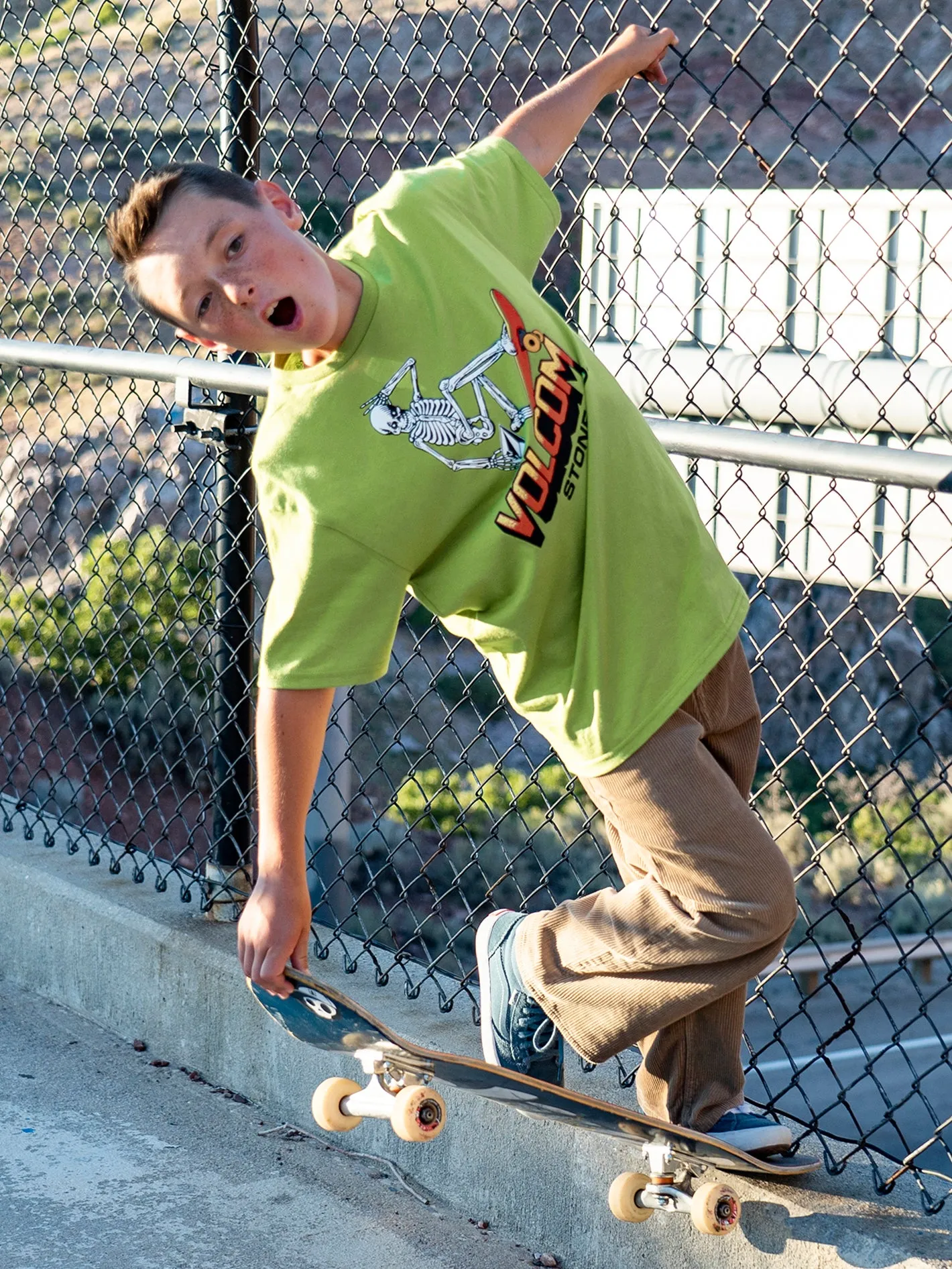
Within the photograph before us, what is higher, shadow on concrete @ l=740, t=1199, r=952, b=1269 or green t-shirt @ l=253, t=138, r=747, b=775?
green t-shirt @ l=253, t=138, r=747, b=775

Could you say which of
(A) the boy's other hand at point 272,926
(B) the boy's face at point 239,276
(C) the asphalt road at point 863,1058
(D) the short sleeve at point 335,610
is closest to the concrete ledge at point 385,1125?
(A) the boy's other hand at point 272,926

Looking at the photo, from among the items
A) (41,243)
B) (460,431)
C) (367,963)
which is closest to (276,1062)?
(367,963)

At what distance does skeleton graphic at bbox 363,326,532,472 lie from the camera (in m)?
1.83

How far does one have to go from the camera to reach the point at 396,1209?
257cm

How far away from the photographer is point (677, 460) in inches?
287

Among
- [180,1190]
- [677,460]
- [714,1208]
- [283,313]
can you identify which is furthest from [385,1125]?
[677,460]

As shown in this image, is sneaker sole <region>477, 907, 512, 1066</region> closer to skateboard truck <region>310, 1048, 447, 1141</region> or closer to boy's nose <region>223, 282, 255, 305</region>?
A: skateboard truck <region>310, 1048, 447, 1141</region>

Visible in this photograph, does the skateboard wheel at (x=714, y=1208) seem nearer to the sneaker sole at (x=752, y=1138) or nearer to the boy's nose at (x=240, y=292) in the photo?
the sneaker sole at (x=752, y=1138)

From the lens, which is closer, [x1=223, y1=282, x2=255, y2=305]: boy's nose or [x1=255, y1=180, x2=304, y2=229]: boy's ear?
[x1=223, y1=282, x2=255, y2=305]: boy's nose

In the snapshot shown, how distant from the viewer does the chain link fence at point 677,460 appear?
257 cm

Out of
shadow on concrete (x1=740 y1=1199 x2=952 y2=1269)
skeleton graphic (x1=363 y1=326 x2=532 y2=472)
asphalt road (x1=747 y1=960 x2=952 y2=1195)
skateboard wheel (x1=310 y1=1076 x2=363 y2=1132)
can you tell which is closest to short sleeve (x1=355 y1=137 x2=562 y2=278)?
skeleton graphic (x1=363 y1=326 x2=532 y2=472)

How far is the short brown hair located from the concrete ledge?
1.55 m

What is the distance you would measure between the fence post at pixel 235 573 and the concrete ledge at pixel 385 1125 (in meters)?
0.17

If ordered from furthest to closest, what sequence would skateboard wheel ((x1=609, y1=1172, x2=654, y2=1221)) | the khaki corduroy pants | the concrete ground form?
the concrete ground → skateboard wheel ((x1=609, y1=1172, x2=654, y2=1221)) → the khaki corduroy pants
